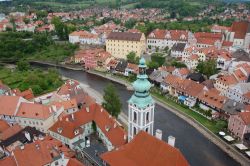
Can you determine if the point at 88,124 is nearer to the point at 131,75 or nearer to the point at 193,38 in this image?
the point at 131,75

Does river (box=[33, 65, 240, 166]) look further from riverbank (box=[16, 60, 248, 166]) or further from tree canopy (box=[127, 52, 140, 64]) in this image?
tree canopy (box=[127, 52, 140, 64])

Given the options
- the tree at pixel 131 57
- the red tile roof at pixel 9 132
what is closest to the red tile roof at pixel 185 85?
the tree at pixel 131 57

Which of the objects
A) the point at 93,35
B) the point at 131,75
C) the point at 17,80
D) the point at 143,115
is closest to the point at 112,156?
the point at 143,115

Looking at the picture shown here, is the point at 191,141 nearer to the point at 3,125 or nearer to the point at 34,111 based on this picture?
the point at 34,111

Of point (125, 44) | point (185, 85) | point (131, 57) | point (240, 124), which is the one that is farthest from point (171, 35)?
point (240, 124)

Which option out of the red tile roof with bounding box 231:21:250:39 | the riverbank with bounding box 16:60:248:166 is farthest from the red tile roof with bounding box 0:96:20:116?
the red tile roof with bounding box 231:21:250:39

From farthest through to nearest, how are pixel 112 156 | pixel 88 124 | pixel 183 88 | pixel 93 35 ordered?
pixel 93 35 < pixel 183 88 < pixel 88 124 < pixel 112 156

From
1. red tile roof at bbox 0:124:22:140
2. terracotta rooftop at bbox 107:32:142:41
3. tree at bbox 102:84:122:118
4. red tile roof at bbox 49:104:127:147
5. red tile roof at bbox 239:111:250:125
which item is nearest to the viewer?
red tile roof at bbox 0:124:22:140
